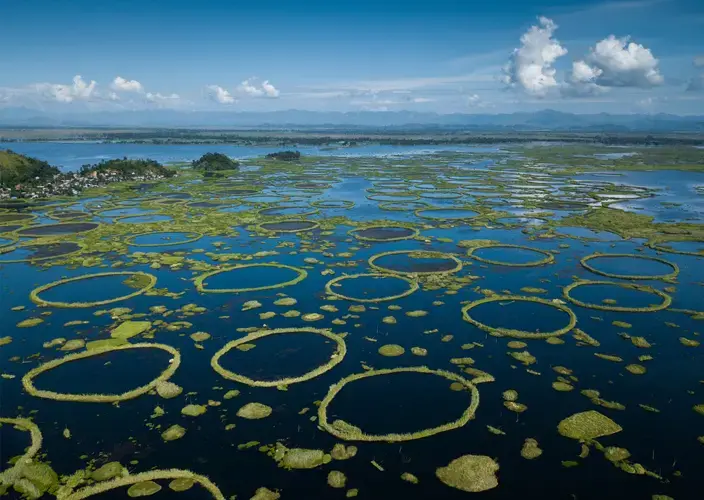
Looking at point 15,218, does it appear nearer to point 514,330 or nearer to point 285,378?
point 285,378

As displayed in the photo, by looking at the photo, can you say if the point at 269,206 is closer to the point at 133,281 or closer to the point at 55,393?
the point at 133,281

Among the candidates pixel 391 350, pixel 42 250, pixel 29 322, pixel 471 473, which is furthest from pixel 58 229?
pixel 471 473

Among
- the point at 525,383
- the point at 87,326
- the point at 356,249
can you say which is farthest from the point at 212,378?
the point at 356,249

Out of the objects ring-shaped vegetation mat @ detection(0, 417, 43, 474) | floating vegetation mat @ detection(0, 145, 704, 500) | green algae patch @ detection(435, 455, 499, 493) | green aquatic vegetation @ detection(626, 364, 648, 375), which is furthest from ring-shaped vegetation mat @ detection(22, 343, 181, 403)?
green aquatic vegetation @ detection(626, 364, 648, 375)

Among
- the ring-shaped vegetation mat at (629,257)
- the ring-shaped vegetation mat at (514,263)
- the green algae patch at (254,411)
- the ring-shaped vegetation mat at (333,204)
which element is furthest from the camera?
the ring-shaped vegetation mat at (333,204)

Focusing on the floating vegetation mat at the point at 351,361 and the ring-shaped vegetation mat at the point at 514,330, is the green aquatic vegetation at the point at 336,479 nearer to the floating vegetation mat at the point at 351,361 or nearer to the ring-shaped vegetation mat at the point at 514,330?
the floating vegetation mat at the point at 351,361

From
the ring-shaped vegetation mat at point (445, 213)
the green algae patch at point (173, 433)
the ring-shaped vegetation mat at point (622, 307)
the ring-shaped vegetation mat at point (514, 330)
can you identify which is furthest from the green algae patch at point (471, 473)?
the ring-shaped vegetation mat at point (445, 213)
